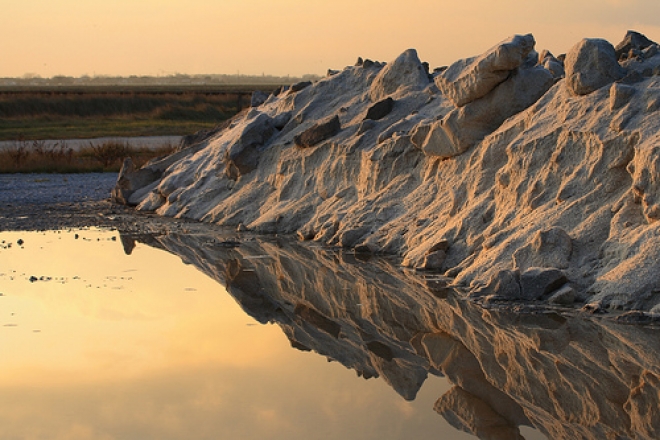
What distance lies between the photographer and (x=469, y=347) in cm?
934

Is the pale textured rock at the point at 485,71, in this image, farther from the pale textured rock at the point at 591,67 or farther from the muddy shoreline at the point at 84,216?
the muddy shoreline at the point at 84,216

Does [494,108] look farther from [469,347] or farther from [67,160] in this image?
[67,160]

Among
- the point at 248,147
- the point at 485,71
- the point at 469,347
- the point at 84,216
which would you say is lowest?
the point at 84,216

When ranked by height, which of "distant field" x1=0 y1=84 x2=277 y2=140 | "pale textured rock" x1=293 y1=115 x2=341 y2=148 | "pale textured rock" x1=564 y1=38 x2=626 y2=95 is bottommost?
"distant field" x1=0 y1=84 x2=277 y2=140

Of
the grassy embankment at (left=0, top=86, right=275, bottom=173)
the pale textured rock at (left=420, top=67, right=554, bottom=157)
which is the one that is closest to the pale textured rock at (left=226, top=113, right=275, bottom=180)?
the pale textured rock at (left=420, top=67, right=554, bottom=157)

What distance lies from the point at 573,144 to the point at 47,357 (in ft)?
23.6

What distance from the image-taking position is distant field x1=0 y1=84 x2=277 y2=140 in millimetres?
48688

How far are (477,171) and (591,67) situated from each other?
2241 mm

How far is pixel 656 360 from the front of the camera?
333 inches

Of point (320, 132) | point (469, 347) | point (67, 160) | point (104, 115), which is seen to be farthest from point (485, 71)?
point (104, 115)

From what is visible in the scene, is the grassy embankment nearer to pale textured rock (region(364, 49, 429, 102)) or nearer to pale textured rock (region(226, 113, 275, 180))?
pale textured rock (region(226, 113, 275, 180))

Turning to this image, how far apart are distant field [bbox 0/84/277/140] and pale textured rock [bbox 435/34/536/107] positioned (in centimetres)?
3275

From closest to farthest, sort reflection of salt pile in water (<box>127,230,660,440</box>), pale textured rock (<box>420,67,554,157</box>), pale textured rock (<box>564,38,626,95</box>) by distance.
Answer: reflection of salt pile in water (<box>127,230,660,440</box>) → pale textured rock (<box>564,38,626,95</box>) → pale textured rock (<box>420,67,554,157</box>)

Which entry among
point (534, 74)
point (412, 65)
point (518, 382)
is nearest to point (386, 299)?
point (518, 382)
